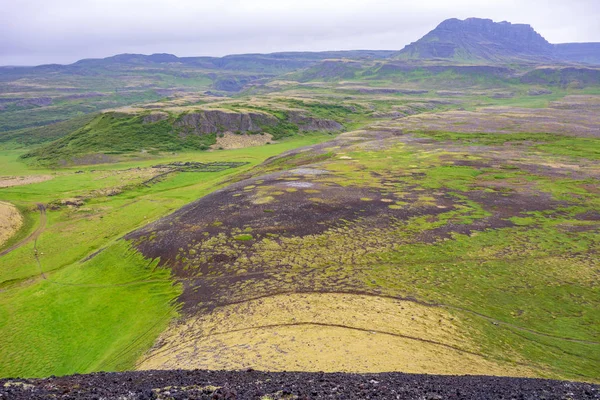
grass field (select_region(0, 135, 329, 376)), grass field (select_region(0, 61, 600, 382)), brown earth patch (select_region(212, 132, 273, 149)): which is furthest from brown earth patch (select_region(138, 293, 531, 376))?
brown earth patch (select_region(212, 132, 273, 149))

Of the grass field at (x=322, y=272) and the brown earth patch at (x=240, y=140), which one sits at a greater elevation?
the brown earth patch at (x=240, y=140)

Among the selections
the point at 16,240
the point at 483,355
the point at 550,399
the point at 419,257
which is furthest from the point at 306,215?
the point at 16,240

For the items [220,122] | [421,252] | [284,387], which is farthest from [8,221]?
[220,122]

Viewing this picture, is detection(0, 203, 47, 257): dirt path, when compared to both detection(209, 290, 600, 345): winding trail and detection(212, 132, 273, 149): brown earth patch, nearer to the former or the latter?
detection(209, 290, 600, 345): winding trail

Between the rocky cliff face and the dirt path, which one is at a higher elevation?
the rocky cliff face

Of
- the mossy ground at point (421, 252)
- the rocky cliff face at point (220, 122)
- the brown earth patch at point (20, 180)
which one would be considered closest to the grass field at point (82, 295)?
the mossy ground at point (421, 252)

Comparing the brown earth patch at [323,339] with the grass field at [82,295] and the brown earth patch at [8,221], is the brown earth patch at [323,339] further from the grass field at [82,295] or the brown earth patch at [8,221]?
the brown earth patch at [8,221]

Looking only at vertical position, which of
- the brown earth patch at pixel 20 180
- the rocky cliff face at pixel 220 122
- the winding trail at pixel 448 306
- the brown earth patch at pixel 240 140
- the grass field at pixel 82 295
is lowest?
the grass field at pixel 82 295

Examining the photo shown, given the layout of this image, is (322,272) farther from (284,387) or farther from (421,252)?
(284,387)

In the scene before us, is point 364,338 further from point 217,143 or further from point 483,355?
point 217,143
